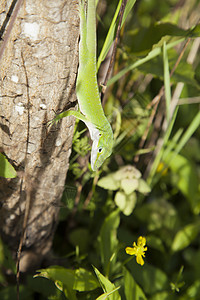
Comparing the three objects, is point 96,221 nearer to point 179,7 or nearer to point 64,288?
point 64,288

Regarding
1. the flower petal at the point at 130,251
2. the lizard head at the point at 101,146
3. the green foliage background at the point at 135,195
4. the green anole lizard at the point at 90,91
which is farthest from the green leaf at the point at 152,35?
the flower petal at the point at 130,251

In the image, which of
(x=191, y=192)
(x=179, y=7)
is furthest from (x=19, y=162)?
(x=179, y=7)

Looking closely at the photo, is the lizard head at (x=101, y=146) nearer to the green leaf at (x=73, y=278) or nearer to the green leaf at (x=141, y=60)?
the green leaf at (x=141, y=60)

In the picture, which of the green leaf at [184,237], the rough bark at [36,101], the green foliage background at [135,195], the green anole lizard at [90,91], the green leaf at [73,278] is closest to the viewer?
the rough bark at [36,101]

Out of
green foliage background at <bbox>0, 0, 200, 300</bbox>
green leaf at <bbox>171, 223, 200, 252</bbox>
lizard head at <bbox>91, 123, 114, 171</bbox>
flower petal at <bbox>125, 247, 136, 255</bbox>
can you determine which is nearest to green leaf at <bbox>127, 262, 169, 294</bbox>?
green foliage background at <bbox>0, 0, 200, 300</bbox>

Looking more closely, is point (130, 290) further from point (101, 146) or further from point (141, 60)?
point (141, 60)

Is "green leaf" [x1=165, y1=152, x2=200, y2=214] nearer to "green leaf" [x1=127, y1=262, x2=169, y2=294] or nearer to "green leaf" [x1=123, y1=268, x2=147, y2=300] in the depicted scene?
"green leaf" [x1=127, y1=262, x2=169, y2=294]
